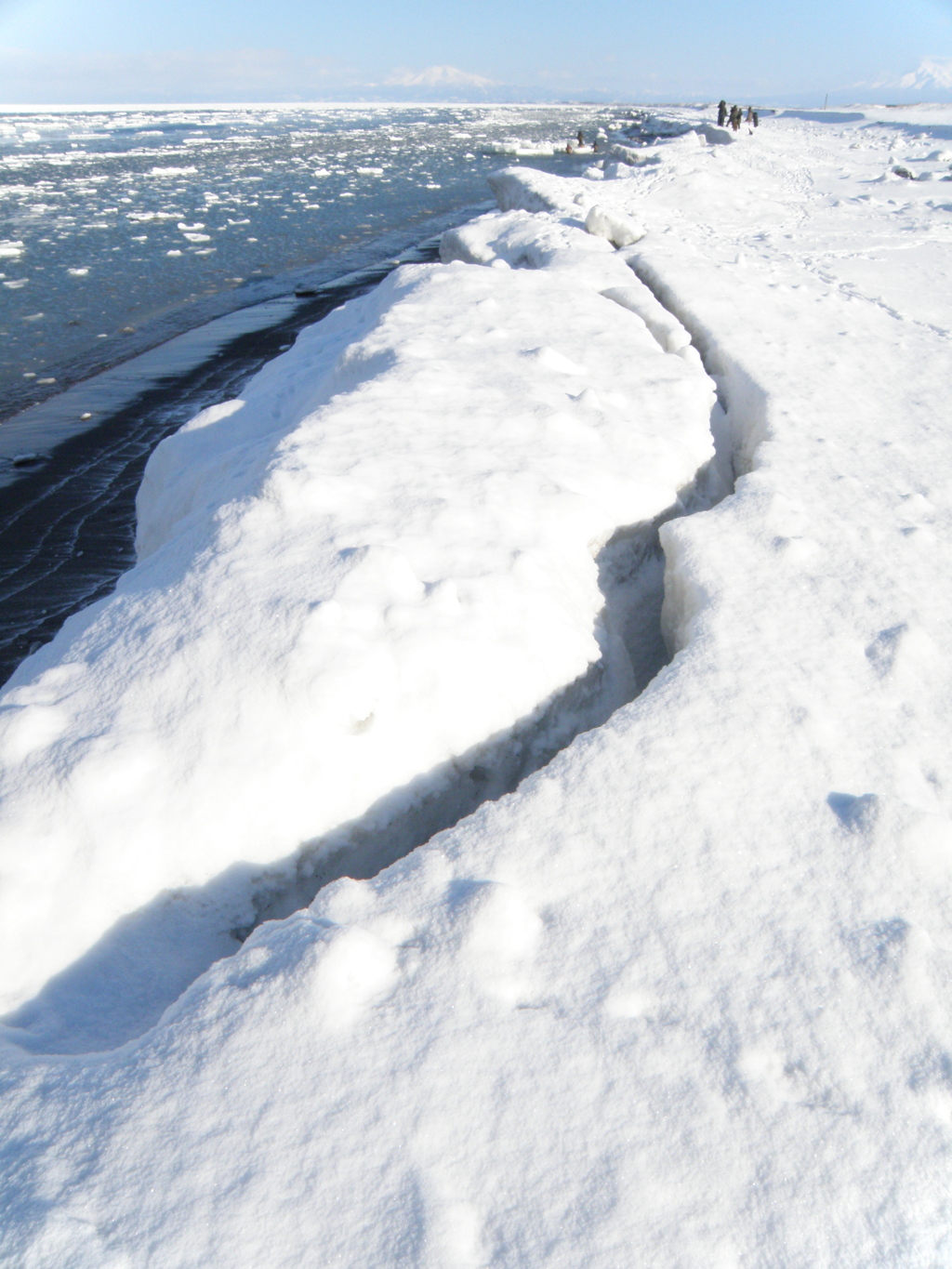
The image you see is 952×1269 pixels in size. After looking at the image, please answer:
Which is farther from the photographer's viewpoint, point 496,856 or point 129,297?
point 129,297

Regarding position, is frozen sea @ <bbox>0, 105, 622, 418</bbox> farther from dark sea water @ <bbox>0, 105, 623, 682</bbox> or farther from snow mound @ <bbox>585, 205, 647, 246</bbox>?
snow mound @ <bbox>585, 205, 647, 246</bbox>

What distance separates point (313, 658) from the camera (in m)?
2.13

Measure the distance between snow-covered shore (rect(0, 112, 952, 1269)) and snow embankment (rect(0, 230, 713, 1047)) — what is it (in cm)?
1

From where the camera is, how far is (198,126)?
154 ft

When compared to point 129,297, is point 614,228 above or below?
above

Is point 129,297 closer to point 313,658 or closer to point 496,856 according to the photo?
point 313,658

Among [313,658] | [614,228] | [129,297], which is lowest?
[129,297]

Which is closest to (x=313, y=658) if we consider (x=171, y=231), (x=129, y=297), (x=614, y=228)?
(x=614, y=228)

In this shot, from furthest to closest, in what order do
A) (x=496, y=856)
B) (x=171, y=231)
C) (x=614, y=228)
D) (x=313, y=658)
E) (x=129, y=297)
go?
(x=171, y=231) < (x=129, y=297) < (x=614, y=228) < (x=313, y=658) < (x=496, y=856)

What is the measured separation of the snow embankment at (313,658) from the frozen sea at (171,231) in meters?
5.05

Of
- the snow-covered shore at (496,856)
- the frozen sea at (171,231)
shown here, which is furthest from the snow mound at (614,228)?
the frozen sea at (171,231)

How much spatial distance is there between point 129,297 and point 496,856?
9.72 meters

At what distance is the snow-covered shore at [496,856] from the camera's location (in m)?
1.23

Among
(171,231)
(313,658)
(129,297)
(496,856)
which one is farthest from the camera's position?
(171,231)
